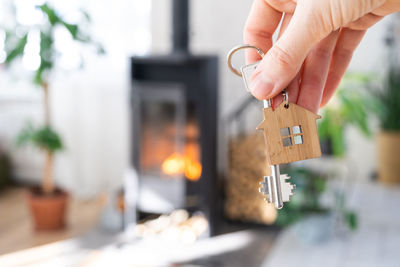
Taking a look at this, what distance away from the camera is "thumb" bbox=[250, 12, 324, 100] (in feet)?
1.98

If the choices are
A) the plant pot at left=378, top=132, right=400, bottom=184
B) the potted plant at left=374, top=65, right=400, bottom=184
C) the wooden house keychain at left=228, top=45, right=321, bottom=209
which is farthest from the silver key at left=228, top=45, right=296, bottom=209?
the plant pot at left=378, top=132, right=400, bottom=184

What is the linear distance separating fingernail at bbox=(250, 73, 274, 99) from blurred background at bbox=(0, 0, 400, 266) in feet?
6.51

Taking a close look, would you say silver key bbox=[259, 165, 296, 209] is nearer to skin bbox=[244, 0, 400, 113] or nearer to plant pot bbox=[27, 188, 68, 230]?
skin bbox=[244, 0, 400, 113]

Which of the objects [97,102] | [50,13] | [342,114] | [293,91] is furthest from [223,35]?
[293,91]

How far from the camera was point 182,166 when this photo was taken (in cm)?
283

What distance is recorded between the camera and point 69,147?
367 centimetres

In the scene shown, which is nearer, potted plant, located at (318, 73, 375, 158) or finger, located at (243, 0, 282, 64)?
finger, located at (243, 0, 282, 64)

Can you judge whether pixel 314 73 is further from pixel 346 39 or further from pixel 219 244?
pixel 219 244

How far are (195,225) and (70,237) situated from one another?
0.74 m

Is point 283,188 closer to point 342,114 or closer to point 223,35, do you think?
point 342,114

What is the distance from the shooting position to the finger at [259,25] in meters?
0.73

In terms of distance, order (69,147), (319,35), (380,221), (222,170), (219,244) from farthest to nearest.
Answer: (69,147), (222,170), (380,221), (219,244), (319,35)

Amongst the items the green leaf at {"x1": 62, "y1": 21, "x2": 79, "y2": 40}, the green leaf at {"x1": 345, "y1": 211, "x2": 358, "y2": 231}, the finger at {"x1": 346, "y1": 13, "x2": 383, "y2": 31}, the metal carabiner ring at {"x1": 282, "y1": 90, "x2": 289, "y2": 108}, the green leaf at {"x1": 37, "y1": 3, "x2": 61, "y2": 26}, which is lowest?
the green leaf at {"x1": 345, "y1": 211, "x2": 358, "y2": 231}

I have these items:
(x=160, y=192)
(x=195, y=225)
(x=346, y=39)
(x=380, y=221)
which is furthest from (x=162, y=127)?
(x=346, y=39)
